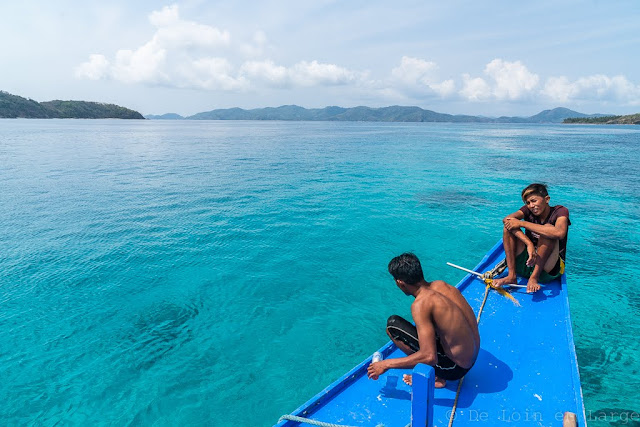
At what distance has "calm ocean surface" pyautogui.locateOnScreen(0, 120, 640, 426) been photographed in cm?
746

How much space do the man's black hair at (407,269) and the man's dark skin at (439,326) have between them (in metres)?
0.08

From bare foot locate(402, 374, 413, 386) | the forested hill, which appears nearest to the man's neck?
bare foot locate(402, 374, 413, 386)

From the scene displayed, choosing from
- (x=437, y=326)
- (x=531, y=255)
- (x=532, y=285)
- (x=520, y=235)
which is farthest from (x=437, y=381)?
(x=520, y=235)

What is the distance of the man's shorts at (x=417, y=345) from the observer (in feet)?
15.4

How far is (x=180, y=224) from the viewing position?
16.9m

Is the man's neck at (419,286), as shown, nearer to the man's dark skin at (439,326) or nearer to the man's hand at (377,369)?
the man's dark skin at (439,326)

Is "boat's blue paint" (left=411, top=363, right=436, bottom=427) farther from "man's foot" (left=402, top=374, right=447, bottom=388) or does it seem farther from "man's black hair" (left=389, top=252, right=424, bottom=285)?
"man's black hair" (left=389, top=252, right=424, bottom=285)

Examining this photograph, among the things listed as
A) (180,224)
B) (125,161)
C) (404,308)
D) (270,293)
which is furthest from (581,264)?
(125,161)

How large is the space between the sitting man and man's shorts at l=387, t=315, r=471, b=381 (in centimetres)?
338

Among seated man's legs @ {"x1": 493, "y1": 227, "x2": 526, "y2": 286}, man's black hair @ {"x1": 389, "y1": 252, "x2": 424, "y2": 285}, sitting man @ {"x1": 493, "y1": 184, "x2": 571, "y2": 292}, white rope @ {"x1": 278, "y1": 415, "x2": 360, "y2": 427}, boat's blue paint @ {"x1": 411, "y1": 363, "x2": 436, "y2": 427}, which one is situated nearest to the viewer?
boat's blue paint @ {"x1": 411, "y1": 363, "x2": 436, "y2": 427}

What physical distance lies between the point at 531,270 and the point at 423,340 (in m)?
4.82

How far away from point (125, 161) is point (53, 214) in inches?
776

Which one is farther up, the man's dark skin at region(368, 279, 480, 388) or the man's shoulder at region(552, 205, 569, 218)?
the man's shoulder at region(552, 205, 569, 218)

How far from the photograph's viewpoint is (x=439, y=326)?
14.3ft
